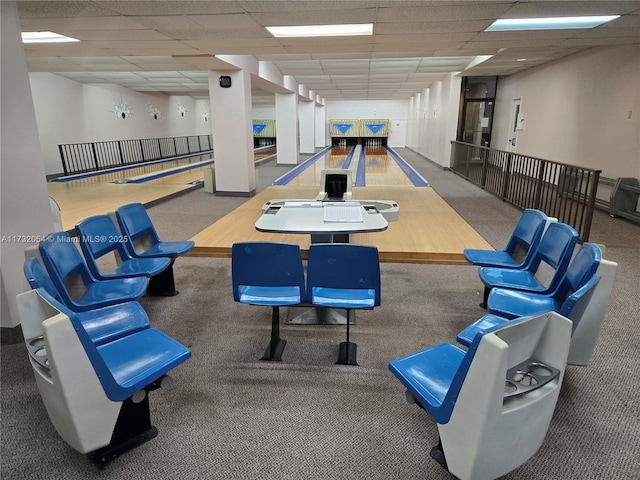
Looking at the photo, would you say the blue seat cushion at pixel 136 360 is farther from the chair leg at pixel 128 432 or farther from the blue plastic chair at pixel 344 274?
the blue plastic chair at pixel 344 274

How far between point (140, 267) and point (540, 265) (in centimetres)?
306

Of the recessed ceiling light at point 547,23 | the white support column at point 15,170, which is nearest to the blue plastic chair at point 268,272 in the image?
the white support column at point 15,170

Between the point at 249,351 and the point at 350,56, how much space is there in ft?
20.4

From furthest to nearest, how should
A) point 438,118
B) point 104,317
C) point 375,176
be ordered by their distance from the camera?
point 438,118
point 375,176
point 104,317

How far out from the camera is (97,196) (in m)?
7.92

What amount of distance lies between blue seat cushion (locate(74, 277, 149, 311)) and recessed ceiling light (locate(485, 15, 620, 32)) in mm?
4451

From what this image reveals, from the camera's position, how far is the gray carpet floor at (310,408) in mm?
1776

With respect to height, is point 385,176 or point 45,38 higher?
point 45,38

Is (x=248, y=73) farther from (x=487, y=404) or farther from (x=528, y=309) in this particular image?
(x=487, y=404)

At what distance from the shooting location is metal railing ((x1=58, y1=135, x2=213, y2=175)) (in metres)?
12.0

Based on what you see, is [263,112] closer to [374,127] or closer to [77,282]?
[374,127]

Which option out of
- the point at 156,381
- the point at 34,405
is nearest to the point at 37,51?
the point at 34,405

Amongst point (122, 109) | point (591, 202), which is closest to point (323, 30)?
point (591, 202)

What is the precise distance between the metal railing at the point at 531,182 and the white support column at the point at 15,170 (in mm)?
5519
